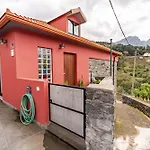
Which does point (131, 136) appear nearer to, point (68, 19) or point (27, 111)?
point (27, 111)

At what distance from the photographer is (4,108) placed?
5.10 meters

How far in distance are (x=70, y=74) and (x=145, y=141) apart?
505cm

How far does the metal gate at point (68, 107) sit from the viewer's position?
2893 millimetres

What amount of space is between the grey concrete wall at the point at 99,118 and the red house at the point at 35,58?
1.52 metres

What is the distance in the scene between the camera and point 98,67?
10.6 m

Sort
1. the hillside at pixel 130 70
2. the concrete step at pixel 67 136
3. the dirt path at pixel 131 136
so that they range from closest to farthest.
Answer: the concrete step at pixel 67 136 < the dirt path at pixel 131 136 < the hillside at pixel 130 70

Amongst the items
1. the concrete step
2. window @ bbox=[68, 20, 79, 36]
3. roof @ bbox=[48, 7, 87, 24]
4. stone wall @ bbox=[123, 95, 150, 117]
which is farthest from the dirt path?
roof @ bbox=[48, 7, 87, 24]

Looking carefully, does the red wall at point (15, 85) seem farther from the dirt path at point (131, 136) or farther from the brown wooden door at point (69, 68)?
the brown wooden door at point (69, 68)

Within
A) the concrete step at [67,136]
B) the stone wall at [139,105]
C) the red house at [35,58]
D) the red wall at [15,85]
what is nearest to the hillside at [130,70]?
the stone wall at [139,105]

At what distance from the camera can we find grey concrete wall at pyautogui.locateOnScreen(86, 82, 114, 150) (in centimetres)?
229

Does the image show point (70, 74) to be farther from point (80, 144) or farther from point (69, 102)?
point (80, 144)

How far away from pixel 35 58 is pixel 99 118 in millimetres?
3966

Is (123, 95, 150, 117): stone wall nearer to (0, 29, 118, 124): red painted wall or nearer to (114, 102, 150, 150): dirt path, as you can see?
(114, 102, 150, 150): dirt path

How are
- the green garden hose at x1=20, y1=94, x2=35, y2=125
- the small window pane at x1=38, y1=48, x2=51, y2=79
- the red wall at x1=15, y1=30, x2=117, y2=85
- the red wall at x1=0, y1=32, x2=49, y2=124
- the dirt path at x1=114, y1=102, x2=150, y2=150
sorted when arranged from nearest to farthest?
the dirt path at x1=114, y1=102, x2=150, y2=150, the red wall at x1=0, y1=32, x2=49, y2=124, the green garden hose at x1=20, y1=94, x2=35, y2=125, the red wall at x1=15, y1=30, x2=117, y2=85, the small window pane at x1=38, y1=48, x2=51, y2=79
